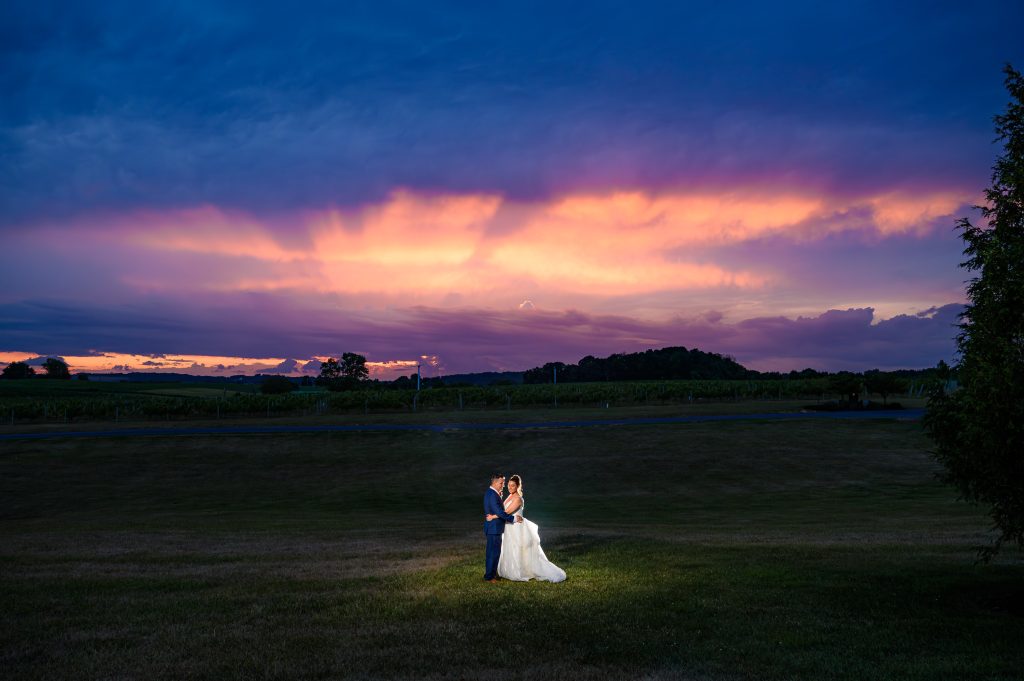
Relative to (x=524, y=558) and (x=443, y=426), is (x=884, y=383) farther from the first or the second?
(x=524, y=558)

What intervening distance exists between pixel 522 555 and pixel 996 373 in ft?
37.9

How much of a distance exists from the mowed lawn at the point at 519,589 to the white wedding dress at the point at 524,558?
646mm

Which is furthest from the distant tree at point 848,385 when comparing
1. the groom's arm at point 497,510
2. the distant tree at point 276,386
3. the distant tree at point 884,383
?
the distant tree at point 276,386

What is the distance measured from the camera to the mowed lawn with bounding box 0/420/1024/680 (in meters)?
12.5

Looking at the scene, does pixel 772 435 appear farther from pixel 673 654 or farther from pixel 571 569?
pixel 673 654

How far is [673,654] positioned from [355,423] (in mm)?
62443

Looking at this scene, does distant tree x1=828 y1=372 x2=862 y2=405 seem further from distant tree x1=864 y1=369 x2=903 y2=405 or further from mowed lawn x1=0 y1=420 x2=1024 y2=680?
mowed lawn x1=0 y1=420 x2=1024 y2=680

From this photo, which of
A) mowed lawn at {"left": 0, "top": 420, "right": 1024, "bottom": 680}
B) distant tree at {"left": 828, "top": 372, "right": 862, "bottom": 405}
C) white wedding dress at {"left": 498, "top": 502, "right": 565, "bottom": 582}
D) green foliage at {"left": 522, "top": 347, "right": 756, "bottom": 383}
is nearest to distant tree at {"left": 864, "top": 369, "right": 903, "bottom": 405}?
distant tree at {"left": 828, "top": 372, "right": 862, "bottom": 405}

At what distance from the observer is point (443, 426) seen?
68.0 m

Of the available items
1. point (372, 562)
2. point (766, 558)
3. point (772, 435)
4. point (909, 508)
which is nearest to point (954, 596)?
point (766, 558)

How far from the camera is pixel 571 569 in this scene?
19.7 meters

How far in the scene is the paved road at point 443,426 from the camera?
64.6 m

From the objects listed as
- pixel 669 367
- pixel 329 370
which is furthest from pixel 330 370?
pixel 669 367

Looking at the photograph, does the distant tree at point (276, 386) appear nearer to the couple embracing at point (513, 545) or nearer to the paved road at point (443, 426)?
the paved road at point (443, 426)
